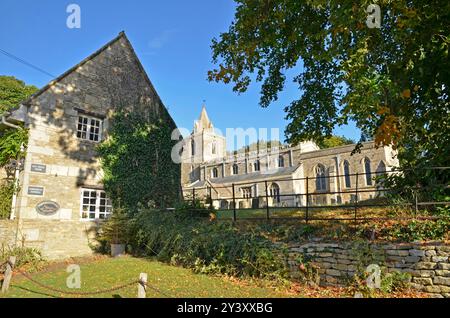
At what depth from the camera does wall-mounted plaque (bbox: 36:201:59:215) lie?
11938 millimetres

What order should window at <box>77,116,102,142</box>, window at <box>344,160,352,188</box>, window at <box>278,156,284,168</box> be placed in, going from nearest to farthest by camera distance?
1. window at <box>77,116,102,142</box>
2. window at <box>344,160,352,188</box>
3. window at <box>278,156,284,168</box>

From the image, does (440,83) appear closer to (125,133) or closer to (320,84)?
(320,84)

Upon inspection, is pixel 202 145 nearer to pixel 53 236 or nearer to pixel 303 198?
pixel 303 198

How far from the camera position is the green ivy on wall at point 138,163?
46.5ft

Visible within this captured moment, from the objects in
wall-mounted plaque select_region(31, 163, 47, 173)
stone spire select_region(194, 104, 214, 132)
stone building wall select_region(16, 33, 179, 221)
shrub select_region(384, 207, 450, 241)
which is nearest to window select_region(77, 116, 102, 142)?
stone building wall select_region(16, 33, 179, 221)

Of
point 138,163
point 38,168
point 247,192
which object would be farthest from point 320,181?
point 38,168

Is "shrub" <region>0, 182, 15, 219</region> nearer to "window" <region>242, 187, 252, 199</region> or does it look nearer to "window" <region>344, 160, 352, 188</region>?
"window" <region>242, 187, 252, 199</region>

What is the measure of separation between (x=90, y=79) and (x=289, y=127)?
9747 millimetres

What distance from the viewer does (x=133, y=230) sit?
1300cm

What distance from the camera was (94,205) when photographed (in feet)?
44.9

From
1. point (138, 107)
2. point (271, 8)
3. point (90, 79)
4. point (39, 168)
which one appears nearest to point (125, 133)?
point (138, 107)

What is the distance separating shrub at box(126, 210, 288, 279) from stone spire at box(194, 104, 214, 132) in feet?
191
